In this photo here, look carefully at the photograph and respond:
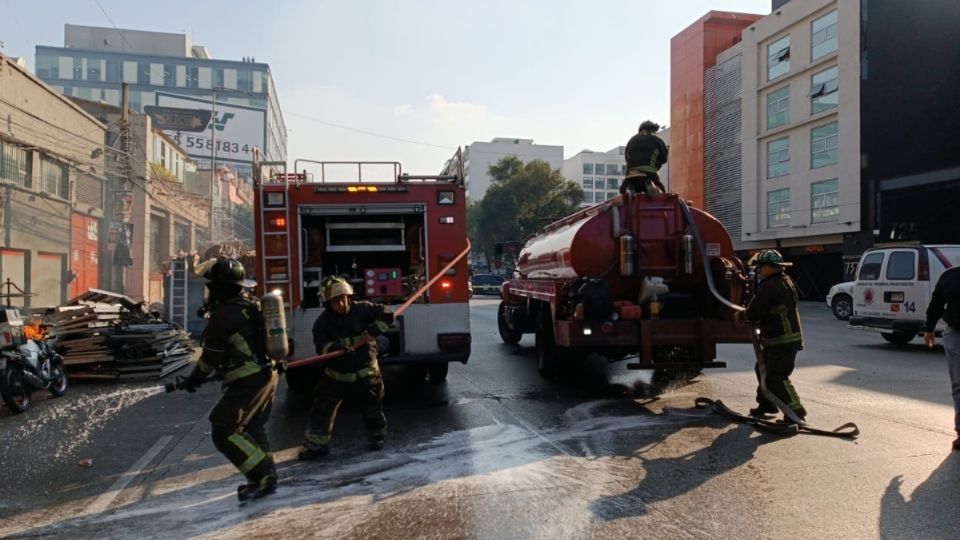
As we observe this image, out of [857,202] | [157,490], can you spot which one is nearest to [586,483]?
[157,490]

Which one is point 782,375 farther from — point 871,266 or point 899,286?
point 871,266

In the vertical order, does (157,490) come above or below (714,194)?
below

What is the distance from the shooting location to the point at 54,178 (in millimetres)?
20453

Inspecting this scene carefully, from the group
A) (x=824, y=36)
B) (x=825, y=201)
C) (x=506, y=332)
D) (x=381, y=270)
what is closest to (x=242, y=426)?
(x=381, y=270)

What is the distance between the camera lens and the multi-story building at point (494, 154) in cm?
10719

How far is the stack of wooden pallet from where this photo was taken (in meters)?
9.77

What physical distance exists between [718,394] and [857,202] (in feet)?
89.1

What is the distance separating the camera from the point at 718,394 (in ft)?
26.2

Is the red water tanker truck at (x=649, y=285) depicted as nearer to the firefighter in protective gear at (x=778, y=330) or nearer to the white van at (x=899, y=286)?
the firefighter in protective gear at (x=778, y=330)

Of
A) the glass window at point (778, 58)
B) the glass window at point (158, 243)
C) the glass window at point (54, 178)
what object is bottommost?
the glass window at point (158, 243)

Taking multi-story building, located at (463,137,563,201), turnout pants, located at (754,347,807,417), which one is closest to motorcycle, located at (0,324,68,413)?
turnout pants, located at (754,347,807,417)

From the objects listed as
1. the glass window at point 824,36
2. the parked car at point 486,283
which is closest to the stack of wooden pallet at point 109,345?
the parked car at point 486,283

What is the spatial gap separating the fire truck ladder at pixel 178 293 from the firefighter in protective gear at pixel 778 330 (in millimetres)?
14437

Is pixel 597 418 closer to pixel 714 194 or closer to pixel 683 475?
pixel 683 475
